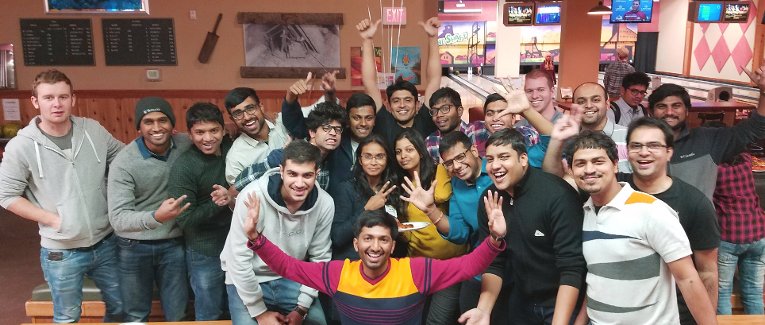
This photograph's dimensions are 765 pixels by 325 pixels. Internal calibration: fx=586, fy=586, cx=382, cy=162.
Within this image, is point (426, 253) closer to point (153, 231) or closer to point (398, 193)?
point (398, 193)

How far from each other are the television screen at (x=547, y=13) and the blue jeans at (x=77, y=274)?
380 inches

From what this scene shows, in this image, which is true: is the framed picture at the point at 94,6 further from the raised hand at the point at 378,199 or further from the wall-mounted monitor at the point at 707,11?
the wall-mounted monitor at the point at 707,11

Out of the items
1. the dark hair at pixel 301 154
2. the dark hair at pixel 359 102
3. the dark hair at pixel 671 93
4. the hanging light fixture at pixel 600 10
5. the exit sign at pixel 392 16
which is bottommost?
the dark hair at pixel 301 154

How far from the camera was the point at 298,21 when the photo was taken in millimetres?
6449

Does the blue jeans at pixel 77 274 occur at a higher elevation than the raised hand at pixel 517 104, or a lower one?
lower

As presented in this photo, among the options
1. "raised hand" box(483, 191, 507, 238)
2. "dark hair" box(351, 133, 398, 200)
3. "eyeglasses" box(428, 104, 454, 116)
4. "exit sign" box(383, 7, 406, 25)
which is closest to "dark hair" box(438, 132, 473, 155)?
"dark hair" box(351, 133, 398, 200)

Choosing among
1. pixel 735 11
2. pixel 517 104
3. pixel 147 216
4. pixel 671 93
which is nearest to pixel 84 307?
pixel 147 216

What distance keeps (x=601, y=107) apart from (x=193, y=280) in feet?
7.78

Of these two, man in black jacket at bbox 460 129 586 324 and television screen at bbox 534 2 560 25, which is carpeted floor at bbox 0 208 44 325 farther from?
television screen at bbox 534 2 560 25

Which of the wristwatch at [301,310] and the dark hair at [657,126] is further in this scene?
the wristwatch at [301,310]

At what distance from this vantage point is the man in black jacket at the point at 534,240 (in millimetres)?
2240

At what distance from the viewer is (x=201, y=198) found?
2.92 metres

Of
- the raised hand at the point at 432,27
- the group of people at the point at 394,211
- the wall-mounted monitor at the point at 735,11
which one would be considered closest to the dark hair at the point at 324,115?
the group of people at the point at 394,211

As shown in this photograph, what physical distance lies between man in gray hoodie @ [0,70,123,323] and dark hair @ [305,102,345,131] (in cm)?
108
